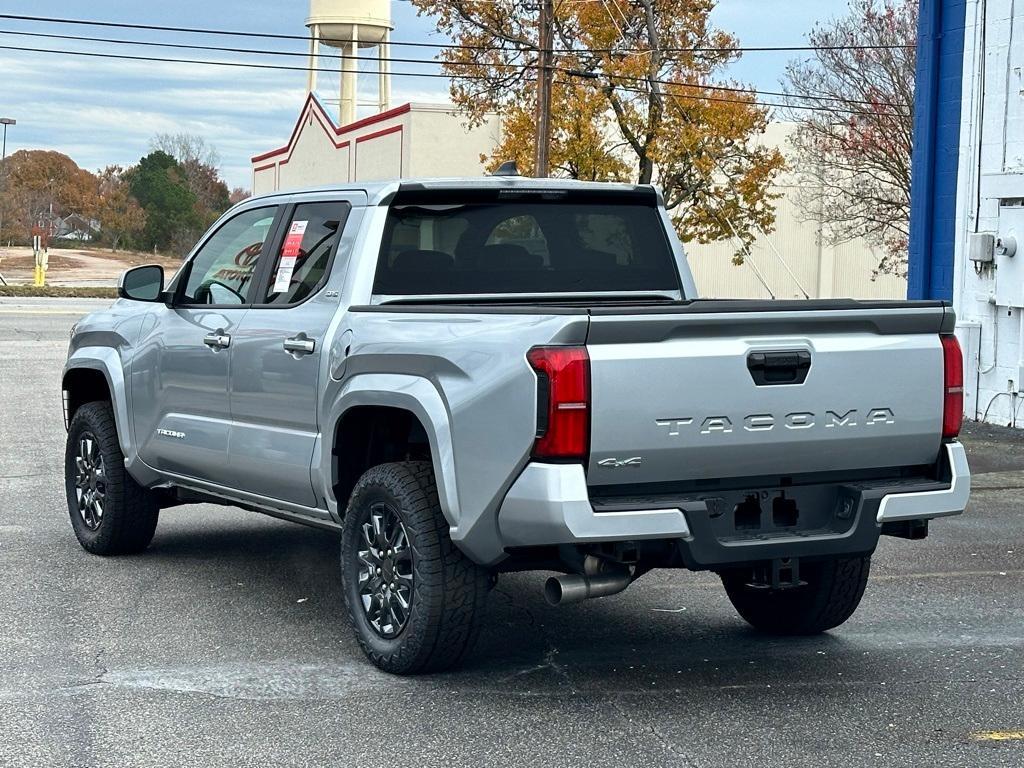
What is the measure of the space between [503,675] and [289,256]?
228 centimetres

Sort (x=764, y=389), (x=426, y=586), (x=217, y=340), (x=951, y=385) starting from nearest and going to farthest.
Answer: (x=764, y=389) < (x=426, y=586) < (x=951, y=385) < (x=217, y=340)

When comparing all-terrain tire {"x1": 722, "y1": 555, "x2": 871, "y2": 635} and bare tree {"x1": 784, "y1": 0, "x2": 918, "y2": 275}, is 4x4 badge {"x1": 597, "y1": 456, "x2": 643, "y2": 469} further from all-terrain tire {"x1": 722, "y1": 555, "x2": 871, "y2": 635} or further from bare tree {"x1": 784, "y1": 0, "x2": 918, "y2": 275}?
bare tree {"x1": 784, "y1": 0, "x2": 918, "y2": 275}

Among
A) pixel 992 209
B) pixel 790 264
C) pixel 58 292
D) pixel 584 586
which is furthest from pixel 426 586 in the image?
pixel 58 292

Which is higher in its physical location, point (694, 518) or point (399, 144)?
point (399, 144)

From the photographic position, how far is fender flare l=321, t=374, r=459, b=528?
542 cm

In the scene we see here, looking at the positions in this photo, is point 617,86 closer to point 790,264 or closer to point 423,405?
point 790,264

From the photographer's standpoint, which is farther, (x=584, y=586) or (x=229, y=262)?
(x=229, y=262)

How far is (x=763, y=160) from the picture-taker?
35.1m

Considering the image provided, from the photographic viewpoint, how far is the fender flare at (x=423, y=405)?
542cm

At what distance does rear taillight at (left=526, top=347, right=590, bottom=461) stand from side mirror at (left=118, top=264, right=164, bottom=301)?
3.42 metres

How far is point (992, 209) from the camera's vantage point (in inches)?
644

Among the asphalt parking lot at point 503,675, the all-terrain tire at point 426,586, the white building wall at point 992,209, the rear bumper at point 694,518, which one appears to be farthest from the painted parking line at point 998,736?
the white building wall at point 992,209

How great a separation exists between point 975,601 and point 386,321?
3435 millimetres

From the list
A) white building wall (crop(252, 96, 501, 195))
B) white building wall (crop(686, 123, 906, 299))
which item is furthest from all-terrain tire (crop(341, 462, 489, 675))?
white building wall (crop(686, 123, 906, 299))
